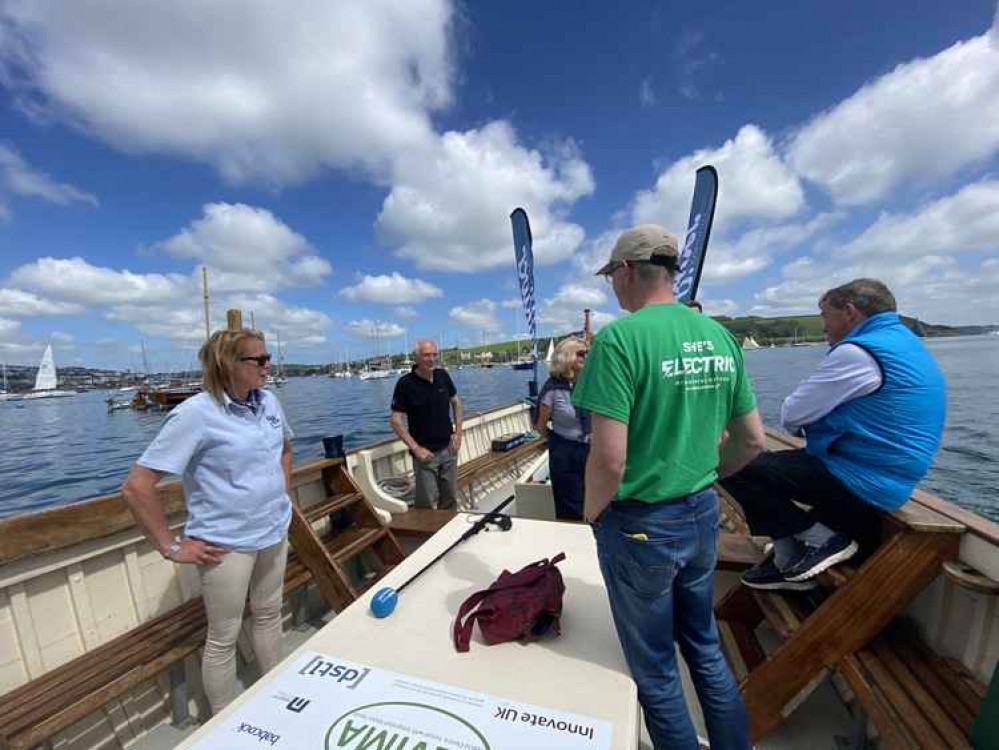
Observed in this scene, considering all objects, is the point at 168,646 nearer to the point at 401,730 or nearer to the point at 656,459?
the point at 401,730

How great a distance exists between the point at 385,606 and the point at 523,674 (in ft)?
1.86

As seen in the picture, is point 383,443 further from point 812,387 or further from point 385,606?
point 812,387

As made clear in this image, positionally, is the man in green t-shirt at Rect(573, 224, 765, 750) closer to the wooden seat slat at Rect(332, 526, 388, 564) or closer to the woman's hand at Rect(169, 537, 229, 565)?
the woman's hand at Rect(169, 537, 229, 565)

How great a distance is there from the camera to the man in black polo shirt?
3664 millimetres

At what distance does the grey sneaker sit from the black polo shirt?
2.62m

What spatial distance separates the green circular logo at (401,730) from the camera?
3.40ft

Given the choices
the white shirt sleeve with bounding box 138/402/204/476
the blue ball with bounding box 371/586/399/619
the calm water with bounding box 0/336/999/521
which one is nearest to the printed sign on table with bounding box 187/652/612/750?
the blue ball with bounding box 371/586/399/619

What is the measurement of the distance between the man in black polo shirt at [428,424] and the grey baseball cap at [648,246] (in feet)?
8.21

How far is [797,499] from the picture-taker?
1976 mm

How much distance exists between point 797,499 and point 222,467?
2.52 meters

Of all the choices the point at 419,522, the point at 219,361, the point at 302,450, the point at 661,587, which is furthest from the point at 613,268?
the point at 302,450

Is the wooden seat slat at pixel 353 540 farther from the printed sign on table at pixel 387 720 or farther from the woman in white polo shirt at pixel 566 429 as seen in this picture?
the printed sign on table at pixel 387 720

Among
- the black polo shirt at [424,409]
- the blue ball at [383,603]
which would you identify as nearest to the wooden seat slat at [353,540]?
the black polo shirt at [424,409]

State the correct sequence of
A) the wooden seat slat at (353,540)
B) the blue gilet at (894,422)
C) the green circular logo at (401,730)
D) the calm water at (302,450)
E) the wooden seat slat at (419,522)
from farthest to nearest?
the calm water at (302,450), the wooden seat slat at (419,522), the wooden seat slat at (353,540), the blue gilet at (894,422), the green circular logo at (401,730)
